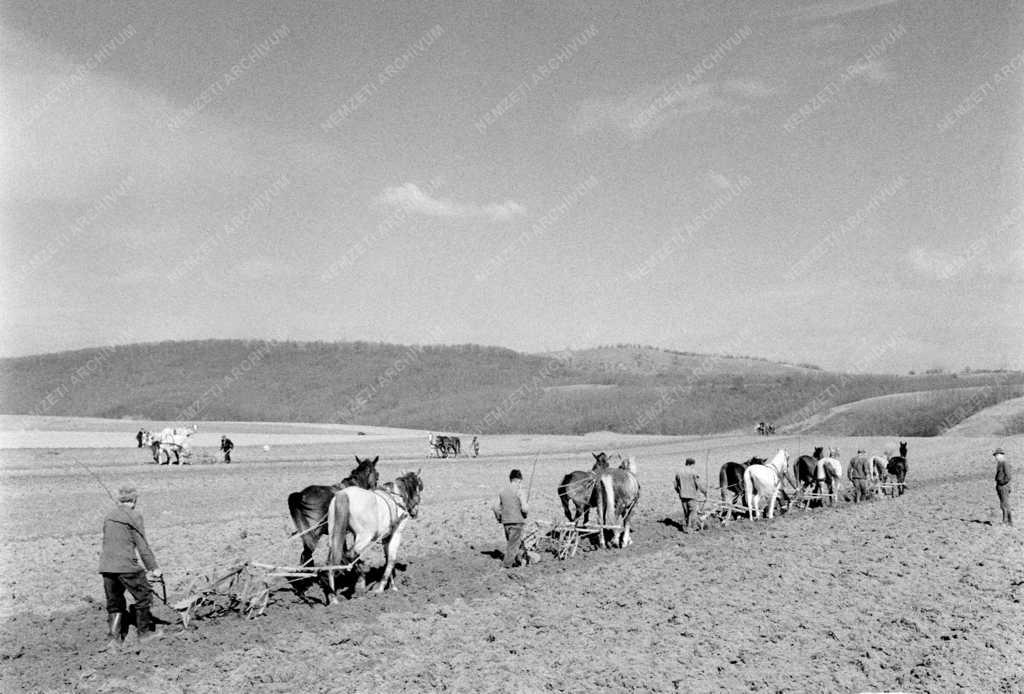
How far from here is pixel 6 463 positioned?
35625 mm

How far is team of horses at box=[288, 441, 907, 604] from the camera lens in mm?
12125

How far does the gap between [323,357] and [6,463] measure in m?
95.9

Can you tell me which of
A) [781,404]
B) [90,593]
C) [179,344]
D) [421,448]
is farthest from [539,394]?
[90,593]

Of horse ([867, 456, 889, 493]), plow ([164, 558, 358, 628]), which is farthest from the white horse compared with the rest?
horse ([867, 456, 889, 493])

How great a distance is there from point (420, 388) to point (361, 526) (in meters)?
101

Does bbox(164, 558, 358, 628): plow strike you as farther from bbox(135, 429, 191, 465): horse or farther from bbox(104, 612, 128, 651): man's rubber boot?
bbox(135, 429, 191, 465): horse

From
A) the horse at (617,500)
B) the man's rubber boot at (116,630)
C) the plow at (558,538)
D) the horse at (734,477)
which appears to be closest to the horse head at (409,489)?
the plow at (558,538)

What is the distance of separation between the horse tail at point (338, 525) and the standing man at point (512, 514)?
3180 mm

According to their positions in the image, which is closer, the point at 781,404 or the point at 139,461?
the point at 139,461

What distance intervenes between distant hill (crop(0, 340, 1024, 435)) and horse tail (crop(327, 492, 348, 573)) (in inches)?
2217

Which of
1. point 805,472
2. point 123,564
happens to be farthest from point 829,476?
point 123,564

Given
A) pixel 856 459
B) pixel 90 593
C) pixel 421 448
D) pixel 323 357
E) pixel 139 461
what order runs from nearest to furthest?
1. pixel 90 593
2. pixel 856 459
3. pixel 139 461
4. pixel 421 448
5. pixel 323 357

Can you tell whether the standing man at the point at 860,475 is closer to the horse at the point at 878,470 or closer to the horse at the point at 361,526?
the horse at the point at 878,470

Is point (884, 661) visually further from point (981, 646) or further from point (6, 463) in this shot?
point (6, 463)
